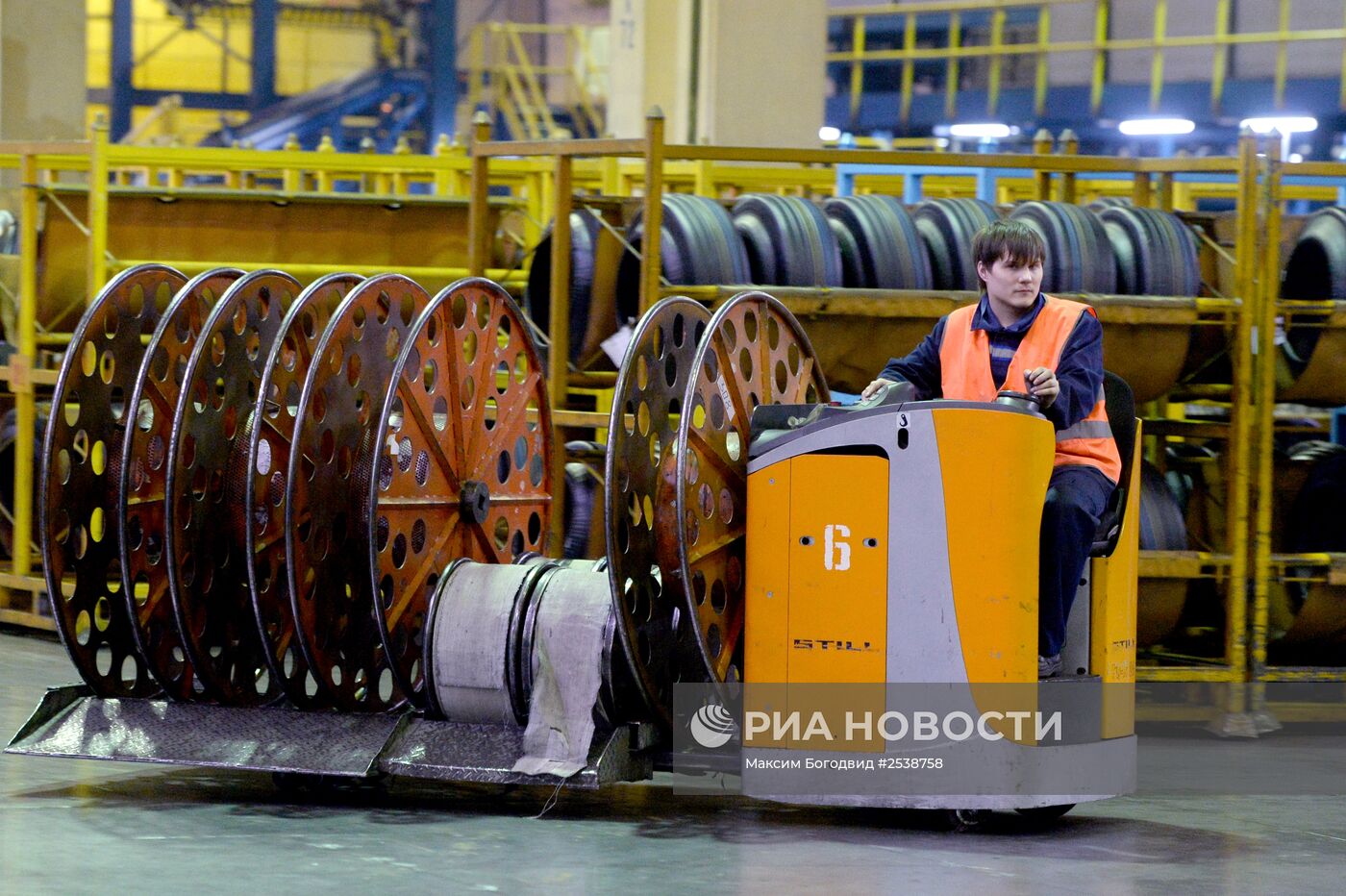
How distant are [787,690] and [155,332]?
2.35 m

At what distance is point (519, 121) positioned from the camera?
31406mm

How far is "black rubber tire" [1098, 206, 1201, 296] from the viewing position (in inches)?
302

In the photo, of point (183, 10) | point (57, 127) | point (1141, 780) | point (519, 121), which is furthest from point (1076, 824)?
point (183, 10)

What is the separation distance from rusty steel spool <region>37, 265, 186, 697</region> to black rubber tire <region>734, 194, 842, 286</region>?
2.50 m

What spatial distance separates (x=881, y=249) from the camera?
762 cm

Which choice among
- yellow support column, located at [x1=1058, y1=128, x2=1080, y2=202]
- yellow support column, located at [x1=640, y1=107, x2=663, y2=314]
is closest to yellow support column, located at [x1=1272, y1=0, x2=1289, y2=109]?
yellow support column, located at [x1=1058, y1=128, x2=1080, y2=202]

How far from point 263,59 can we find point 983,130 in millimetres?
13116

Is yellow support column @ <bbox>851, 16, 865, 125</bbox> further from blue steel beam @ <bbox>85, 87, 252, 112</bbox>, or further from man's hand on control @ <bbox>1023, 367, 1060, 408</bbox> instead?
man's hand on control @ <bbox>1023, 367, 1060, 408</bbox>

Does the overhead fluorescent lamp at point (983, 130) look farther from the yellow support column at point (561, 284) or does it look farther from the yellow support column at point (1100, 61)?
the yellow support column at point (561, 284)

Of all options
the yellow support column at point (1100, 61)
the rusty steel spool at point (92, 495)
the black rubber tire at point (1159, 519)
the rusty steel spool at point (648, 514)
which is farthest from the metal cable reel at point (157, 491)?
the yellow support column at point (1100, 61)

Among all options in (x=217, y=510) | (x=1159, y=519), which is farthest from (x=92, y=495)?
(x=1159, y=519)

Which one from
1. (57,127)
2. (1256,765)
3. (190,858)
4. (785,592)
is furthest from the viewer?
(57,127)

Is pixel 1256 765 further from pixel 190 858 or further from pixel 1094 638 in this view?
pixel 190 858

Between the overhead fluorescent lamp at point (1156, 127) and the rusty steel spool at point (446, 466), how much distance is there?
17222 millimetres
